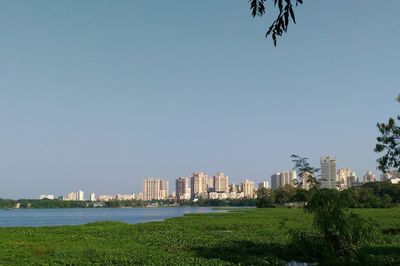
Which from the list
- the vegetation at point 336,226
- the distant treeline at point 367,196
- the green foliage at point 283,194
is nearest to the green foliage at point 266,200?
the distant treeline at point 367,196

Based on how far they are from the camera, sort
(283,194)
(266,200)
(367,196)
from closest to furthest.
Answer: (367,196) < (283,194) < (266,200)

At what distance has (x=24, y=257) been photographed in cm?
2283

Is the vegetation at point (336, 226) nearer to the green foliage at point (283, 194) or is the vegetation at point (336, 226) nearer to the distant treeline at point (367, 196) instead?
the distant treeline at point (367, 196)

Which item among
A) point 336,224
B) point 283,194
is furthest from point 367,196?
point 336,224

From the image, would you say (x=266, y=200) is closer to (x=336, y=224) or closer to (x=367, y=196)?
(x=367, y=196)

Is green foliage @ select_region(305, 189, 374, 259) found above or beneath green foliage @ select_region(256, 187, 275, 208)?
above

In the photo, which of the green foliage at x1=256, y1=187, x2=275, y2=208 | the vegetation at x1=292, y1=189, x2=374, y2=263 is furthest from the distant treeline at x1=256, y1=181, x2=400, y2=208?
the vegetation at x1=292, y1=189, x2=374, y2=263

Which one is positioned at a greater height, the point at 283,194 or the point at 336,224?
the point at 336,224

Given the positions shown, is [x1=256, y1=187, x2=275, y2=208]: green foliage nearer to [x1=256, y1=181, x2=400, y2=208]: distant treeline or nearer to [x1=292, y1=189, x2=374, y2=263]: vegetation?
[x1=256, y1=181, x2=400, y2=208]: distant treeline

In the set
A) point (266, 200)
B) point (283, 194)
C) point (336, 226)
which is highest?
point (336, 226)

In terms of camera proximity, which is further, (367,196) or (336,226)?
(367,196)

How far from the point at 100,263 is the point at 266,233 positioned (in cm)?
1830

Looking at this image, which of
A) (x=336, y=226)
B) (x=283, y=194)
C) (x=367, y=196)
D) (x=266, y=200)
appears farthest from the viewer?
(x=266, y=200)

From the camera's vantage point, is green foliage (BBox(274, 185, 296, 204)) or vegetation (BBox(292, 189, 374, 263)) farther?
green foliage (BBox(274, 185, 296, 204))
